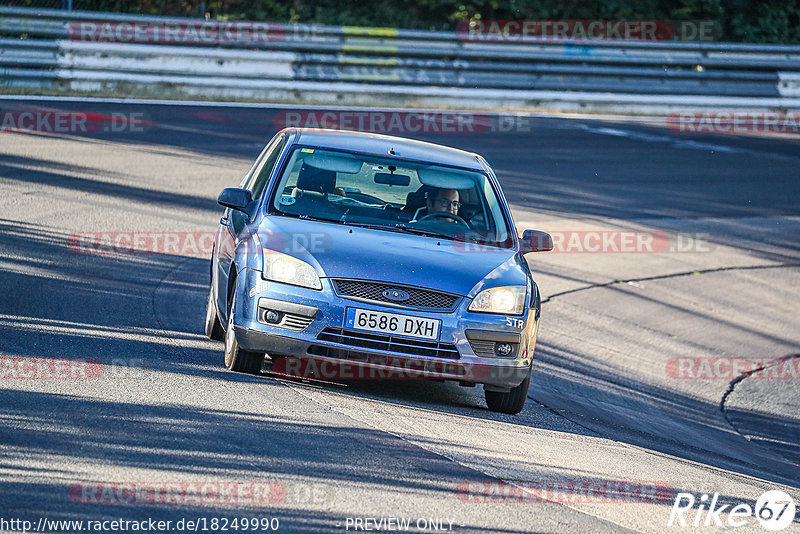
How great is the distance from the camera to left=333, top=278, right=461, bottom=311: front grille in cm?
690

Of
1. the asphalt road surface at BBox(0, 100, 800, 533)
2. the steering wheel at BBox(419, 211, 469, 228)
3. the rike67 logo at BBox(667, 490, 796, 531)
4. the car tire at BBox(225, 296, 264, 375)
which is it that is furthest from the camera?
the steering wheel at BBox(419, 211, 469, 228)

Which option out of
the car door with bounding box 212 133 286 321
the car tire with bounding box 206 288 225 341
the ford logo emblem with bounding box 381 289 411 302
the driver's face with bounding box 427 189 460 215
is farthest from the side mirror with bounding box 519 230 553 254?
the car tire with bounding box 206 288 225 341

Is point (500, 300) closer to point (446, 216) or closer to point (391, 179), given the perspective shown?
point (446, 216)

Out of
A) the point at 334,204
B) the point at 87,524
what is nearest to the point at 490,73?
the point at 334,204

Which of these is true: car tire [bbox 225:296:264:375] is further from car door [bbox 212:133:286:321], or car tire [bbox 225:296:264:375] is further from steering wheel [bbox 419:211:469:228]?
steering wheel [bbox 419:211:469:228]

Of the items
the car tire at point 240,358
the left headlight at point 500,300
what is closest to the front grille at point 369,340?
the left headlight at point 500,300

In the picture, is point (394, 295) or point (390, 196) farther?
point (390, 196)

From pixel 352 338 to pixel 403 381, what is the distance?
120 centimetres

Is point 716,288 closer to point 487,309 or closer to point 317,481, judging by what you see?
point 487,309

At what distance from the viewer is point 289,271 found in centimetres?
699

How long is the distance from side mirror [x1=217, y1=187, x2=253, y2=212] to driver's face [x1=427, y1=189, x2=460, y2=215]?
50.4 inches

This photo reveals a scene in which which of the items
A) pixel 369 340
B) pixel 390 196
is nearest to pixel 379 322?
pixel 369 340

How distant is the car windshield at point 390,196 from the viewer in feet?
25.2

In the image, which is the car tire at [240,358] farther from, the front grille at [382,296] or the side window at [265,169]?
the side window at [265,169]
